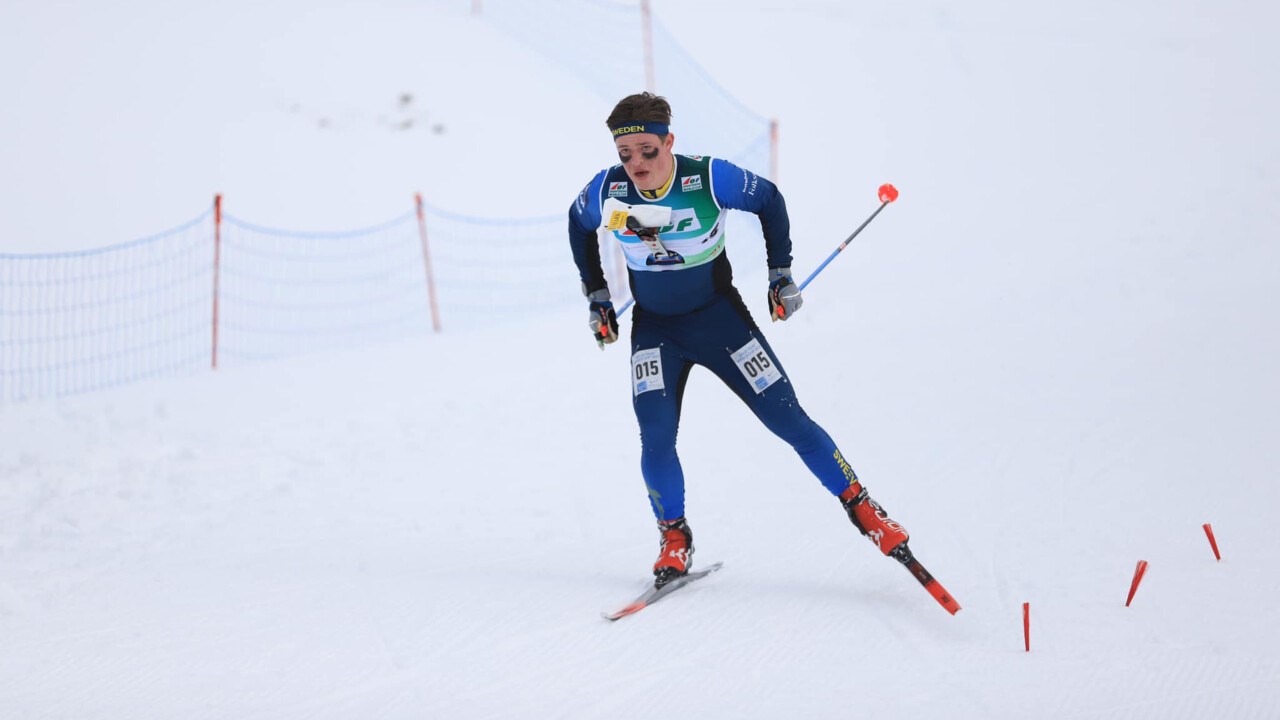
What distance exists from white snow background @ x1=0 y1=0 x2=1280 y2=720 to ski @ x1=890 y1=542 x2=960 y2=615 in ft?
0.28

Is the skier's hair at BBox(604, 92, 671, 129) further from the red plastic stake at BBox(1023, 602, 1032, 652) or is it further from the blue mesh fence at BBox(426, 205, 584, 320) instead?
the blue mesh fence at BBox(426, 205, 584, 320)

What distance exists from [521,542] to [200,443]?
2.67m

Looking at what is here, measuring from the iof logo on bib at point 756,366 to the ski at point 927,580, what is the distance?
0.77 metres

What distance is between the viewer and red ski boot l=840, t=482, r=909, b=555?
13.3 ft

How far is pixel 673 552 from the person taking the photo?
4.38 m

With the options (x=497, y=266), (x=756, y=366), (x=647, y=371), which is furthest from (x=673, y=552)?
(x=497, y=266)

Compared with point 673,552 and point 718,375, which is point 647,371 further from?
point 673,552

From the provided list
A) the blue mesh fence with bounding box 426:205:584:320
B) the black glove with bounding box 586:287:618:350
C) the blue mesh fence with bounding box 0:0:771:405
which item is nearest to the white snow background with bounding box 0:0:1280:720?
the blue mesh fence with bounding box 426:205:584:320

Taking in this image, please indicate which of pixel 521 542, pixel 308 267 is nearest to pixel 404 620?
Answer: pixel 521 542

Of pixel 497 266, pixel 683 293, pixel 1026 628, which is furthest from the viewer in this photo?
pixel 497 266

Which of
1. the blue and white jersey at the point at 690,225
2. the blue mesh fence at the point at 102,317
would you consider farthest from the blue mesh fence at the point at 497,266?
the blue and white jersey at the point at 690,225

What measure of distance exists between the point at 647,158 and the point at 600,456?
9.07 feet

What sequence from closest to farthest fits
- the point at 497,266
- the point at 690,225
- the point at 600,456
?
1. the point at 690,225
2. the point at 600,456
3. the point at 497,266

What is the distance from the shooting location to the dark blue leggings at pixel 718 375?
4.10m
